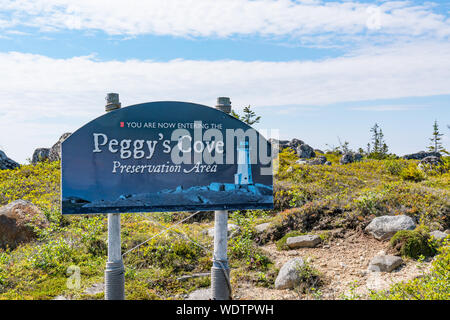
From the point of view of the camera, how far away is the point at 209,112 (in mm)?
6590

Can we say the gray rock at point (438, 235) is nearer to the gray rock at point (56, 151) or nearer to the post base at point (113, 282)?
the post base at point (113, 282)

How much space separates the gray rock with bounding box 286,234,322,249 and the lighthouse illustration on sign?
352 cm

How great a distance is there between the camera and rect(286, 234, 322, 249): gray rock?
31.3 ft

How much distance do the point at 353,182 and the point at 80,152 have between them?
39.3ft

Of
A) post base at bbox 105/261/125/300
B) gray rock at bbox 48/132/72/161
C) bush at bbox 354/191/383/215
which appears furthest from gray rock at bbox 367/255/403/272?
gray rock at bbox 48/132/72/161

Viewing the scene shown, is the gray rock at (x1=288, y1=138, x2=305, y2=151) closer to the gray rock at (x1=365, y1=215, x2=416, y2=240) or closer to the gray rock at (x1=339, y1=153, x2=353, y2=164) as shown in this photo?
the gray rock at (x1=339, y1=153, x2=353, y2=164)

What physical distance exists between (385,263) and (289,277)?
2.02m

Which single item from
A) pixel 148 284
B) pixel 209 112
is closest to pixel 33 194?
pixel 148 284

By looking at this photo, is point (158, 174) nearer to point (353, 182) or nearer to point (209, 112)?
point (209, 112)

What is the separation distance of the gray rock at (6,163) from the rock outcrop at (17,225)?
12.9 metres

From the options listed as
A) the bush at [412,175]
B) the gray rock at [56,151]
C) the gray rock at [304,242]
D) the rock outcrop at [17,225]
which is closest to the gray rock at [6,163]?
the gray rock at [56,151]

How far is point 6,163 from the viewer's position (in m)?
22.6

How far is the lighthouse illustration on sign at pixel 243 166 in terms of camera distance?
21.8ft

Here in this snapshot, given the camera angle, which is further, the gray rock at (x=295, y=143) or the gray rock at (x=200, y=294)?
the gray rock at (x=295, y=143)
